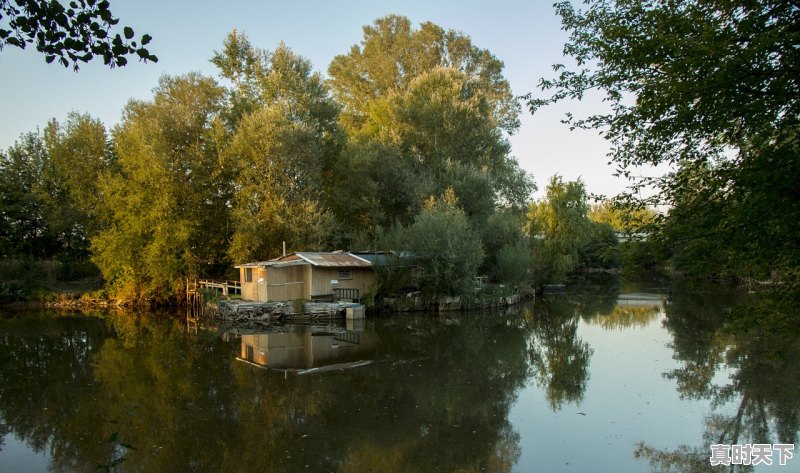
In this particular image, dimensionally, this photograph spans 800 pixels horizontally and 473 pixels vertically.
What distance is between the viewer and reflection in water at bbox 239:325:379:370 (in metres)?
13.9

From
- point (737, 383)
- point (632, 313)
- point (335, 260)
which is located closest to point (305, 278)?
point (335, 260)

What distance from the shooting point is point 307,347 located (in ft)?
52.5

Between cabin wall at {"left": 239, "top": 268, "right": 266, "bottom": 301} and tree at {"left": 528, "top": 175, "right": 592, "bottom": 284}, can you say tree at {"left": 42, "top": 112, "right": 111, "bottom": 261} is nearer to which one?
cabin wall at {"left": 239, "top": 268, "right": 266, "bottom": 301}

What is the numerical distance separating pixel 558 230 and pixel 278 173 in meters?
18.5

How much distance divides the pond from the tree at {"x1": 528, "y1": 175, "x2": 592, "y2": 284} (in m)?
14.5

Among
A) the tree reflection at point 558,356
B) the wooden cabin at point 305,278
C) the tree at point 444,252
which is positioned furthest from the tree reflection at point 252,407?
the tree at point 444,252

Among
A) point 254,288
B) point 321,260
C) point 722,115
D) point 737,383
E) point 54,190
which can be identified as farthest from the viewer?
point 54,190

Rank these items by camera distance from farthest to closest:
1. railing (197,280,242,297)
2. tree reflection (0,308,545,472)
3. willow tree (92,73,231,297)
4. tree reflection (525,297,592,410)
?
willow tree (92,73,231,297), railing (197,280,242,297), tree reflection (525,297,592,410), tree reflection (0,308,545,472)

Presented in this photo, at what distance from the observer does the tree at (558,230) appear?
109ft

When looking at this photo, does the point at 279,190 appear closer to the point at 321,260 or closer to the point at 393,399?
the point at 321,260

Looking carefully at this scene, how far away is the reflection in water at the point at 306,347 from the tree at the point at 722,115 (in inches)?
406

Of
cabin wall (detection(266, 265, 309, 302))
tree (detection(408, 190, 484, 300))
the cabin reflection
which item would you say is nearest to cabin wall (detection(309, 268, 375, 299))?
cabin wall (detection(266, 265, 309, 302))

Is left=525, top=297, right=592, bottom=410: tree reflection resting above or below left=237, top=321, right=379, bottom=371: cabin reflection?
below

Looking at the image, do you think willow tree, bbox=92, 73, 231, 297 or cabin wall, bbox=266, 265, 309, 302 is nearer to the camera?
cabin wall, bbox=266, 265, 309, 302
